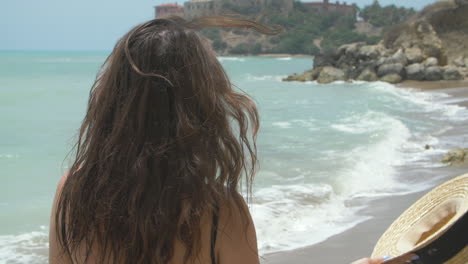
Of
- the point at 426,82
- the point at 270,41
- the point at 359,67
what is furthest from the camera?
the point at 270,41

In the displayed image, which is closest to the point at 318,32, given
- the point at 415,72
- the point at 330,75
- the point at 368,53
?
the point at 368,53

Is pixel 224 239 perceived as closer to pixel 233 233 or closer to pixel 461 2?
pixel 233 233

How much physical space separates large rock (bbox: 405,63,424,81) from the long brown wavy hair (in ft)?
96.2

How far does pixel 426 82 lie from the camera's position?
27.7 metres

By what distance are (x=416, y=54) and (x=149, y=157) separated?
103 ft

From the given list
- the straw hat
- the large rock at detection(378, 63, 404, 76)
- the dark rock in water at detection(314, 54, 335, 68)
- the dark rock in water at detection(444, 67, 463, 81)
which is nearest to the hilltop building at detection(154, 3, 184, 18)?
the straw hat

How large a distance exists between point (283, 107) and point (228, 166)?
60.4 ft

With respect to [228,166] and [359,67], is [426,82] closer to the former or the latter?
[359,67]

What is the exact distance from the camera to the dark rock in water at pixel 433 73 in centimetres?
2744

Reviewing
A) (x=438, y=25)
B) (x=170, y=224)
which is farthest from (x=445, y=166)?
(x=438, y=25)

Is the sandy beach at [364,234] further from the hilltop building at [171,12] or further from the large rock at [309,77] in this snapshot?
the large rock at [309,77]

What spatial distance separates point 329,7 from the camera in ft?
399

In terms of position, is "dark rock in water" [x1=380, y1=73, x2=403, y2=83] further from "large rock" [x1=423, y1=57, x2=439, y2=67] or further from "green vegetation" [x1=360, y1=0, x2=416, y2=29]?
"green vegetation" [x1=360, y1=0, x2=416, y2=29]

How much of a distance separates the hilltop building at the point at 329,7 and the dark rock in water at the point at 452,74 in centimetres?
9438
